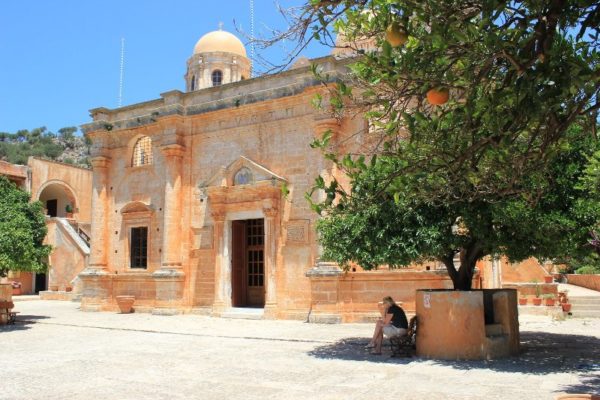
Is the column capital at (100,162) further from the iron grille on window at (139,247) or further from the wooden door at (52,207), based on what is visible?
the wooden door at (52,207)

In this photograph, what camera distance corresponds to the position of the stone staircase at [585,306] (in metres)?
16.0

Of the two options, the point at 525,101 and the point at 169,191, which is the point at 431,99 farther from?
the point at 169,191

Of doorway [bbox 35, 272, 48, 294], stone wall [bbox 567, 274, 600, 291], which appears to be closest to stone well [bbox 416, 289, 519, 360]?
stone wall [bbox 567, 274, 600, 291]

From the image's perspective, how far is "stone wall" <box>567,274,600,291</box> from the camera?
880 inches

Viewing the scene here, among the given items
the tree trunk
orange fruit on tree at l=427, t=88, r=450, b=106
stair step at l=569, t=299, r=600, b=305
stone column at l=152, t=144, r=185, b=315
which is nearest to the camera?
orange fruit on tree at l=427, t=88, r=450, b=106

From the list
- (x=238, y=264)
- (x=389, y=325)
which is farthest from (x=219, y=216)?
(x=389, y=325)

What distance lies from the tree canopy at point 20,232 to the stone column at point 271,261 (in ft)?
21.3

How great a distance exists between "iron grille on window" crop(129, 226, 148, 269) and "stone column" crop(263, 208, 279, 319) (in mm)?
5425

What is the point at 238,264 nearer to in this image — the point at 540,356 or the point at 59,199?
the point at 540,356

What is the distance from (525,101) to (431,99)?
0.55 meters

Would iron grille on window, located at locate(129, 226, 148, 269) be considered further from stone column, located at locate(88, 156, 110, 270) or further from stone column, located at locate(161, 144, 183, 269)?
stone column, located at locate(161, 144, 183, 269)

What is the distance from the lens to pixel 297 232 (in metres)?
16.5

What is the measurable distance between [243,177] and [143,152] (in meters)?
5.91

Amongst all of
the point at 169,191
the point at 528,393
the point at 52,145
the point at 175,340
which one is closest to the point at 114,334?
the point at 175,340
